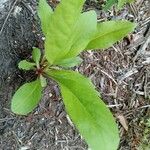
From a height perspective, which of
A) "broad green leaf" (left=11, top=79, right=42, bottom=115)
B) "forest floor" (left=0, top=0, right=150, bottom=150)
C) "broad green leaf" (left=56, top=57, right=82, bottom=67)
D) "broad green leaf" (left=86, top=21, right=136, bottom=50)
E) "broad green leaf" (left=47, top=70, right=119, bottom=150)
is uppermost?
"broad green leaf" (left=86, top=21, right=136, bottom=50)

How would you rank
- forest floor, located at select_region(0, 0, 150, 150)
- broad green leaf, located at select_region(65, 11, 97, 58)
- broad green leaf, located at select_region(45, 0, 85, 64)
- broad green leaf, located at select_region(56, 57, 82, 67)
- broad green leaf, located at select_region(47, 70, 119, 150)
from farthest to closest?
forest floor, located at select_region(0, 0, 150, 150)
broad green leaf, located at select_region(56, 57, 82, 67)
broad green leaf, located at select_region(65, 11, 97, 58)
broad green leaf, located at select_region(47, 70, 119, 150)
broad green leaf, located at select_region(45, 0, 85, 64)

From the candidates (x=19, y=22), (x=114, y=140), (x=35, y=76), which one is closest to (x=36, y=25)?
(x=19, y=22)

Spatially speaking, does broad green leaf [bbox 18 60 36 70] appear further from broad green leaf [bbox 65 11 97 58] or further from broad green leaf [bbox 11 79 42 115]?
broad green leaf [bbox 65 11 97 58]

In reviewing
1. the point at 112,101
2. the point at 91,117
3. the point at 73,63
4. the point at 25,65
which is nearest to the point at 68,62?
the point at 73,63

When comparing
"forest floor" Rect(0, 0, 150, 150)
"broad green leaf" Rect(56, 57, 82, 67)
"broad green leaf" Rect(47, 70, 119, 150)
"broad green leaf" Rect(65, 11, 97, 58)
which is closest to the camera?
"broad green leaf" Rect(47, 70, 119, 150)

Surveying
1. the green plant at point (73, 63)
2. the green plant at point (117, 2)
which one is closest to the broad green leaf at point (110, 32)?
the green plant at point (73, 63)

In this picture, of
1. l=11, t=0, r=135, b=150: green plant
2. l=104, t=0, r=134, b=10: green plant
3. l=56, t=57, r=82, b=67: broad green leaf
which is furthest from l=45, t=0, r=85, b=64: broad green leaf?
l=104, t=0, r=134, b=10: green plant

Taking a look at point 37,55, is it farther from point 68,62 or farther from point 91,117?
point 91,117

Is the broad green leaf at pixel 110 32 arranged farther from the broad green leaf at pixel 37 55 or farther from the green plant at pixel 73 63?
the broad green leaf at pixel 37 55
